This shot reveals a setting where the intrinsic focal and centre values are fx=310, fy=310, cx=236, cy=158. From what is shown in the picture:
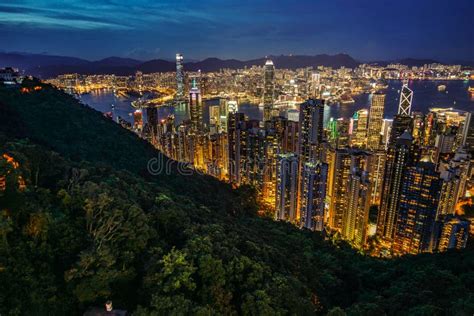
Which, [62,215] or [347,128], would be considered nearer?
[62,215]

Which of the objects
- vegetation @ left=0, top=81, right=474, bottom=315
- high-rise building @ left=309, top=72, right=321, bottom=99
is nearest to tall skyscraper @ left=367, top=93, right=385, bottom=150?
high-rise building @ left=309, top=72, right=321, bottom=99

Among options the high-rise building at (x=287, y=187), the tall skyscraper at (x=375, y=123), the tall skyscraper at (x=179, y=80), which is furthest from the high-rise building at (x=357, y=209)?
the tall skyscraper at (x=179, y=80)

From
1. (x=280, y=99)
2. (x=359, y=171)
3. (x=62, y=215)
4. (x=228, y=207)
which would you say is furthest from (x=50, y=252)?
(x=280, y=99)

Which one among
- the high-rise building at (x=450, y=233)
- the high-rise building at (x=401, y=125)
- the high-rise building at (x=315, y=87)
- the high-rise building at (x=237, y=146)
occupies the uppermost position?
the high-rise building at (x=315, y=87)

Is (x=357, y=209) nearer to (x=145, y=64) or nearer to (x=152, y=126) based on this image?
(x=152, y=126)

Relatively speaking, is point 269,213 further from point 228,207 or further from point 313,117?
point 313,117

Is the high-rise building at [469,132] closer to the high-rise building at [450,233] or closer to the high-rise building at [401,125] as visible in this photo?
the high-rise building at [401,125]

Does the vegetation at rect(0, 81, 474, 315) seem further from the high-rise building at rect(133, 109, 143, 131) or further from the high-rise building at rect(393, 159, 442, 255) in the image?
the high-rise building at rect(133, 109, 143, 131)
